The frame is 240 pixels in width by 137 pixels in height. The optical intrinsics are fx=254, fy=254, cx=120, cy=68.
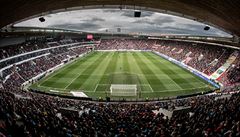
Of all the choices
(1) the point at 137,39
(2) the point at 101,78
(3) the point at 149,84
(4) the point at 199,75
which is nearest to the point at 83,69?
(2) the point at 101,78

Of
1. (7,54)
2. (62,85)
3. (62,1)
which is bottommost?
(62,85)

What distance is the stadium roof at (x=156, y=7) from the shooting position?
16547mm

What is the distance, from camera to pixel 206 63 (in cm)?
5622

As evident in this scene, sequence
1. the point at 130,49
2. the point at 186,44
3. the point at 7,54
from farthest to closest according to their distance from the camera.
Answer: the point at 130,49
the point at 186,44
the point at 7,54

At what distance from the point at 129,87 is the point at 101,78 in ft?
38.4

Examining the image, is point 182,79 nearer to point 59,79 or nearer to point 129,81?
point 129,81

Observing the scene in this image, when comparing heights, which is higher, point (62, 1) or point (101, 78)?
point (62, 1)

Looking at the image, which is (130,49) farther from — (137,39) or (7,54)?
(7,54)

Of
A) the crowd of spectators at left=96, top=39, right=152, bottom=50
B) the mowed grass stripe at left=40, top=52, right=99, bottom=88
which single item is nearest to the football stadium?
the mowed grass stripe at left=40, top=52, right=99, bottom=88

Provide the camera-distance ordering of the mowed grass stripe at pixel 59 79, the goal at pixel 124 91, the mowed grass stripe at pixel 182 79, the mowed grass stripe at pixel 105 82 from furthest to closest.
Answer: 1. the mowed grass stripe at pixel 59 79
2. the mowed grass stripe at pixel 182 79
3. the mowed grass stripe at pixel 105 82
4. the goal at pixel 124 91

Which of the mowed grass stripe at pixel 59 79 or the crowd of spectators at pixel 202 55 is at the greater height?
the crowd of spectators at pixel 202 55

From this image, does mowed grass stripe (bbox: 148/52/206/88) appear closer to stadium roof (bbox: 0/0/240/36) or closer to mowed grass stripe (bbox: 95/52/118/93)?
mowed grass stripe (bbox: 95/52/118/93)

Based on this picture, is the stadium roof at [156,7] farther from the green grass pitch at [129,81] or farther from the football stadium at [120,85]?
the green grass pitch at [129,81]

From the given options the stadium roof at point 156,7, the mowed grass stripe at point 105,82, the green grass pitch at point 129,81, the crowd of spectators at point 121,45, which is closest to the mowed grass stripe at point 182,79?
the green grass pitch at point 129,81
